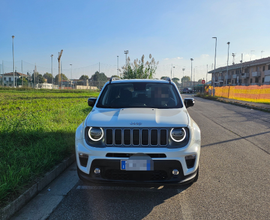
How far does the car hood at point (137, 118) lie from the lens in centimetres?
328

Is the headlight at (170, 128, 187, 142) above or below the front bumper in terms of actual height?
above

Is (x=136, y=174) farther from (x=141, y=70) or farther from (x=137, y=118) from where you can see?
(x=141, y=70)

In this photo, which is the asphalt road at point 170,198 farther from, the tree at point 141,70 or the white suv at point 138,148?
the tree at point 141,70

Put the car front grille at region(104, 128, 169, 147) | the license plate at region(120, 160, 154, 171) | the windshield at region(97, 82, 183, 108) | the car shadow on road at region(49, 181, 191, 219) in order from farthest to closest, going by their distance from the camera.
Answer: the windshield at region(97, 82, 183, 108)
the car front grille at region(104, 128, 169, 147)
the license plate at region(120, 160, 154, 171)
the car shadow on road at region(49, 181, 191, 219)

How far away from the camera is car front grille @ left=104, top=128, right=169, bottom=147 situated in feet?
10.6

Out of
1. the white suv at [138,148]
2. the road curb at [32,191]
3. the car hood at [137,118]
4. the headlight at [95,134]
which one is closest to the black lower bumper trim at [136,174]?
the white suv at [138,148]

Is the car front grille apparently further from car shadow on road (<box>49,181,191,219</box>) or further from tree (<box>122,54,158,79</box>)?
tree (<box>122,54,158,79</box>)

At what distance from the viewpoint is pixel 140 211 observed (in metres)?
3.08

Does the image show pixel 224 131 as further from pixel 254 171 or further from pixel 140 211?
pixel 140 211

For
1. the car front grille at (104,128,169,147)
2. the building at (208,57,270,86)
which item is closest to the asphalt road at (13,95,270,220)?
the car front grille at (104,128,169,147)

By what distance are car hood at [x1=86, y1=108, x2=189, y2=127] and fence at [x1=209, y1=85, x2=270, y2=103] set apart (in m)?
22.8

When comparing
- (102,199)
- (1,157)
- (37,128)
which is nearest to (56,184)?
(102,199)

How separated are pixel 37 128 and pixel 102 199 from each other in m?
4.11

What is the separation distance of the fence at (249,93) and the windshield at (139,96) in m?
22.0
